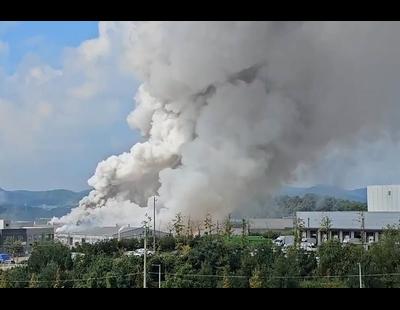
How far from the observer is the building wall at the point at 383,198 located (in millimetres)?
2598

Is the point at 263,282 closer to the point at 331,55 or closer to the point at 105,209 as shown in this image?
the point at 105,209

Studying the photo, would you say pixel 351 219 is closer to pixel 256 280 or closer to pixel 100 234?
pixel 256 280

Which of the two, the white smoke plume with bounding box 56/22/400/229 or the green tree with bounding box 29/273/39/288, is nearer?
the green tree with bounding box 29/273/39/288

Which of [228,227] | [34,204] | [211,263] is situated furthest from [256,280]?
[34,204]

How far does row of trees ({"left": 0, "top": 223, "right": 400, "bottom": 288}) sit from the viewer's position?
226cm

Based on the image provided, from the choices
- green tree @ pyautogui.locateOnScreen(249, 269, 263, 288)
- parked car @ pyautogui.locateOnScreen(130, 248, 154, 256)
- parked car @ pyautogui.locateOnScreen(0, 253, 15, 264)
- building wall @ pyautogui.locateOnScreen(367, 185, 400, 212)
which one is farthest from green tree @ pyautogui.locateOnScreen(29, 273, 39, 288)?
building wall @ pyautogui.locateOnScreen(367, 185, 400, 212)

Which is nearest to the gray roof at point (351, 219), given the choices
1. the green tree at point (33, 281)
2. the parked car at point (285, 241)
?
the parked car at point (285, 241)

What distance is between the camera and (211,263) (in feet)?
8.43

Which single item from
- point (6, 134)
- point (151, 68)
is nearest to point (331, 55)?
point (151, 68)

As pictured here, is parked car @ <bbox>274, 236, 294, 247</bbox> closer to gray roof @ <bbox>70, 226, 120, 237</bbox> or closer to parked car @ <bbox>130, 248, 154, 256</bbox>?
parked car @ <bbox>130, 248, 154, 256</bbox>

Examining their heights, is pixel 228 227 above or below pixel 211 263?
above

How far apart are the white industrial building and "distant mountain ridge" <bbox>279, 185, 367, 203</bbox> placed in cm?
6

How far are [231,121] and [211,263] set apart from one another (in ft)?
2.51
